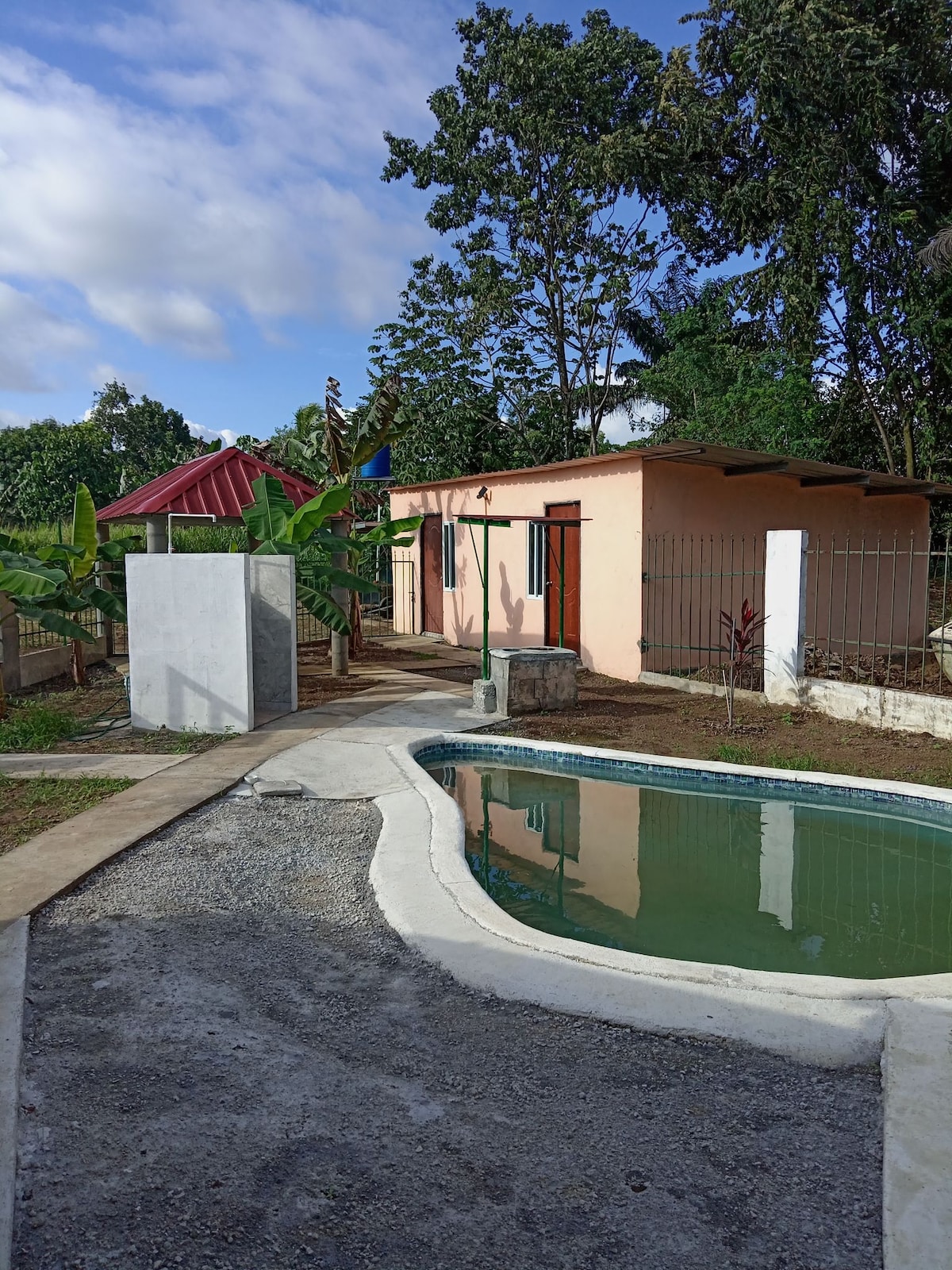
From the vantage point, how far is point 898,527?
17.8 metres

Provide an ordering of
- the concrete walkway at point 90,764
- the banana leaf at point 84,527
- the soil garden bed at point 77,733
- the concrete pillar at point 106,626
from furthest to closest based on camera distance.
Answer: the concrete pillar at point 106,626 → the banana leaf at point 84,527 → the soil garden bed at point 77,733 → the concrete walkway at point 90,764

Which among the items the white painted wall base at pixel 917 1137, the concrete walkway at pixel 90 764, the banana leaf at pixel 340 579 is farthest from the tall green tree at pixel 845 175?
the white painted wall base at pixel 917 1137

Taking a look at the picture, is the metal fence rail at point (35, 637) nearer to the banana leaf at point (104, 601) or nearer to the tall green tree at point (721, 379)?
the banana leaf at point (104, 601)

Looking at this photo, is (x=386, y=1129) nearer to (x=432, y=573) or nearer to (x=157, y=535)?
(x=157, y=535)

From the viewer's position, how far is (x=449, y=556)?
56.6 feet

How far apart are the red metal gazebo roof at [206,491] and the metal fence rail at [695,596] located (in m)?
5.26

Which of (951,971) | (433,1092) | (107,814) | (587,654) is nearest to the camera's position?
(433,1092)

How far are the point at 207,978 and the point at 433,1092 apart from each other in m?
1.40

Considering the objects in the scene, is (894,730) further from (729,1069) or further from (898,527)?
(898,527)

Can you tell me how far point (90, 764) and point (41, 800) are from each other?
1.16m

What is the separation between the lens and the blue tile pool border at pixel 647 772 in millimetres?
7258

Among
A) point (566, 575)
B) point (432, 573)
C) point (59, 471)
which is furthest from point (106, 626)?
point (59, 471)

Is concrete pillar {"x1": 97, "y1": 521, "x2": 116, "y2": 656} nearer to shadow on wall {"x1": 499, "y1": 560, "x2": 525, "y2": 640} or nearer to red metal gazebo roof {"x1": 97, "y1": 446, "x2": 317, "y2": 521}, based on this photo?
red metal gazebo roof {"x1": 97, "y1": 446, "x2": 317, "y2": 521}

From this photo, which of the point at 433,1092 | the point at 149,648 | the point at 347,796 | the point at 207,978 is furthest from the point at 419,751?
the point at 433,1092
